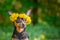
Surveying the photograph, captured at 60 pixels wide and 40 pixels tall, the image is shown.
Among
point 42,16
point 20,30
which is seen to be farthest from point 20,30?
point 42,16

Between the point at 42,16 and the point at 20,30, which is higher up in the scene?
the point at 42,16

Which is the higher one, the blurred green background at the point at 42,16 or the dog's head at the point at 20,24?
the blurred green background at the point at 42,16

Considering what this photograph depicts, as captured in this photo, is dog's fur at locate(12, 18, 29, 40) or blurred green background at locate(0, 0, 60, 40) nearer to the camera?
dog's fur at locate(12, 18, 29, 40)

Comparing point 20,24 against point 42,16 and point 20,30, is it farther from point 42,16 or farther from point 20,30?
point 42,16

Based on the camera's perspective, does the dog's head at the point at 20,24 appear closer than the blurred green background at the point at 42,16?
Yes

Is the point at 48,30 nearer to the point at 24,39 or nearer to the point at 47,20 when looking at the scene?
the point at 47,20

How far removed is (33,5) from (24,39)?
11.0ft

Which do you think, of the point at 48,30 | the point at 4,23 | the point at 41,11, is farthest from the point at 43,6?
the point at 4,23

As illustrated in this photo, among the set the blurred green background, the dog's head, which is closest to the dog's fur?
the dog's head

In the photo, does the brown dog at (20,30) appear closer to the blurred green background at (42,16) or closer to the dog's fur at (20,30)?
the dog's fur at (20,30)

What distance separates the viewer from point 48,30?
19.0ft

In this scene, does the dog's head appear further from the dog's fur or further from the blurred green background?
the blurred green background

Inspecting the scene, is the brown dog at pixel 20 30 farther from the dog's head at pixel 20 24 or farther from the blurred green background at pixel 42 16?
the blurred green background at pixel 42 16

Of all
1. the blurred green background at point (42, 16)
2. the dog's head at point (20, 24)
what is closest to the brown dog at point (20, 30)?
the dog's head at point (20, 24)
